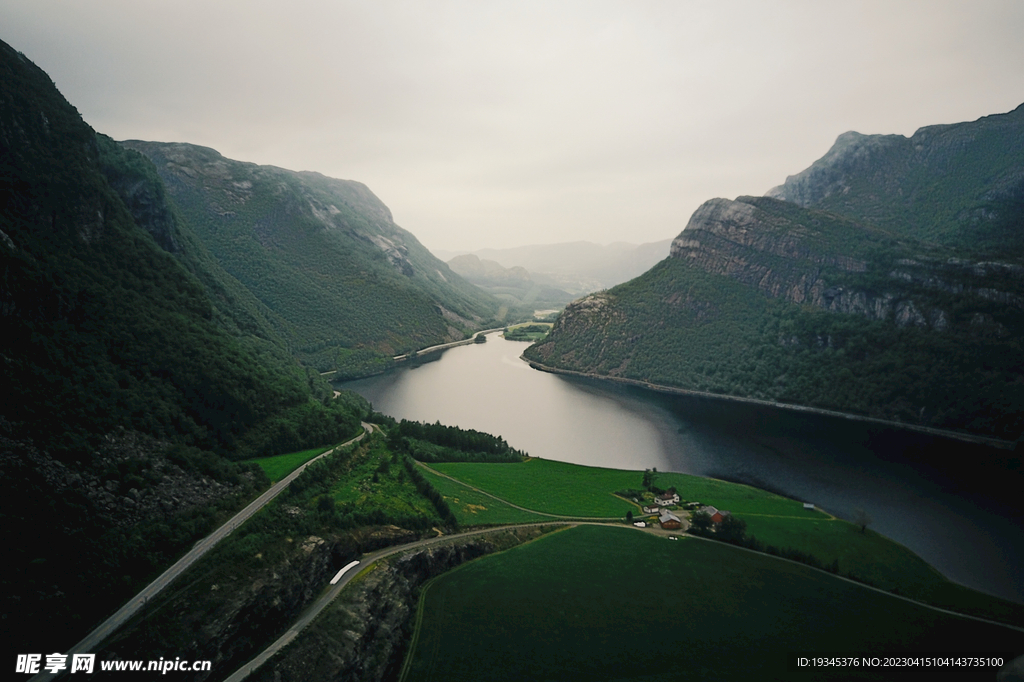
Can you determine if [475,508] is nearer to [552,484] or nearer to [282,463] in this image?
[552,484]

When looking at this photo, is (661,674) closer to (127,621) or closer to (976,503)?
(127,621)

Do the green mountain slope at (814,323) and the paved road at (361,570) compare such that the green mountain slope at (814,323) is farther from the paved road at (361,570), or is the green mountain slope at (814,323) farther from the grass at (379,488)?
the grass at (379,488)

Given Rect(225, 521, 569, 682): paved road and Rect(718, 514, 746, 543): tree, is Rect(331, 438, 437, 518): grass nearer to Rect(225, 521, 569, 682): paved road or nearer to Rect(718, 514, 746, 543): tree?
Rect(225, 521, 569, 682): paved road

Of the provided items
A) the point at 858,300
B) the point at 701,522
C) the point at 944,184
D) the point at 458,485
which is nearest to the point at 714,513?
the point at 701,522

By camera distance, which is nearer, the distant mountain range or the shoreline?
the distant mountain range

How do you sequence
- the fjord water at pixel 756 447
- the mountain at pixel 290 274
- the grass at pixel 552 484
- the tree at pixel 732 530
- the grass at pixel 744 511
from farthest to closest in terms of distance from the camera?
the mountain at pixel 290 274, the grass at pixel 552 484, the fjord water at pixel 756 447, the tree at pixel 732 530, the grass at pixel 744 511

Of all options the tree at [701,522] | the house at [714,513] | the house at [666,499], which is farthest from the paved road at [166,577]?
the house at [714,513]

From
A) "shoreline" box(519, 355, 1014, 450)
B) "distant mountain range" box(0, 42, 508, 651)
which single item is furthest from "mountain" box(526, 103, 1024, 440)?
"distant mountain range" box(0, 42, 508, 651)
